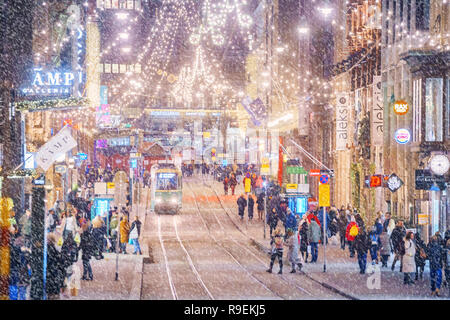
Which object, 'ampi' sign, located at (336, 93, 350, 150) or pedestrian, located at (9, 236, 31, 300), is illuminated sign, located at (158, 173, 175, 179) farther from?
pedestrian, located at (9, 236, 31, 300)

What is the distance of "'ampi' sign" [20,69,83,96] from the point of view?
29.9 meters

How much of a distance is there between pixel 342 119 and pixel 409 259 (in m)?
18.3

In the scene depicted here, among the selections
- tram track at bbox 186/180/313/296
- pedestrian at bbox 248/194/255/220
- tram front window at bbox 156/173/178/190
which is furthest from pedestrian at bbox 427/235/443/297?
tram front window at bbox 156/173/178/190

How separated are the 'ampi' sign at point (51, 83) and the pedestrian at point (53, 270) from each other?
1170 cm

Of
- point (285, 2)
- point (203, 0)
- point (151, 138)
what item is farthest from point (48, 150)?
point (151, 138)

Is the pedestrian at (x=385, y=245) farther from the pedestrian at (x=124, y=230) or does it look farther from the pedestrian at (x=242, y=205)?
the pedestrian at (x=242, y=205)

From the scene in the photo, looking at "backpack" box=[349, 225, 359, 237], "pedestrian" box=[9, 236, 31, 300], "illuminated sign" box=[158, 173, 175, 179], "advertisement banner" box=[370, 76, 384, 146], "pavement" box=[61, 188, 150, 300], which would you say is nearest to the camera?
"pedestrian" box=[9, 236, 31, 300]

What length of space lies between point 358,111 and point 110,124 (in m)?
34.0

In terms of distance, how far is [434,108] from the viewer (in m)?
28.3

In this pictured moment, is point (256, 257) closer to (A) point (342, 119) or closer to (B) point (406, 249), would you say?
(B) point (406, 249)

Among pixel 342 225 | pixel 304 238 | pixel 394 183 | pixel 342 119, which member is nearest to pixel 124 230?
pixel 304 238

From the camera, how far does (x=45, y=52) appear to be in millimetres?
39312

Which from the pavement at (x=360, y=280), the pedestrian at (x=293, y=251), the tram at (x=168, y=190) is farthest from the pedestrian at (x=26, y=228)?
the tram at (x=168, y=190)

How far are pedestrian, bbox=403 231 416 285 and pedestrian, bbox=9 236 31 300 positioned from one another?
10222 mm
